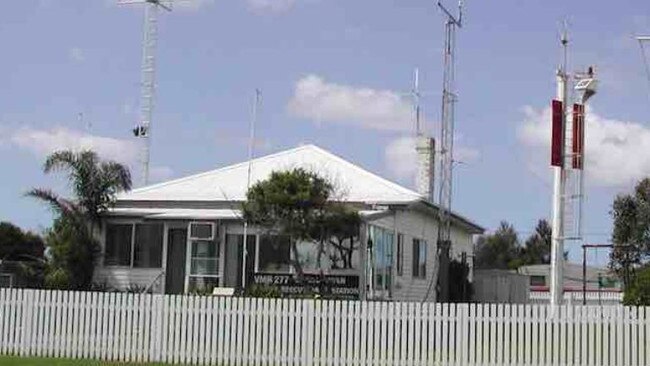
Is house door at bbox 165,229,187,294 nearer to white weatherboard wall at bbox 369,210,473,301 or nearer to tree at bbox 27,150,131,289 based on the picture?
tree at bbox 27,150,131,289

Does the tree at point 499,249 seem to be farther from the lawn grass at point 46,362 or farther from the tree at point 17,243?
the lawn grass at point 46,362

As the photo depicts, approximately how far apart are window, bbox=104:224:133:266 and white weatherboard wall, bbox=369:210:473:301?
6700mm

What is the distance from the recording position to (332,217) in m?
26.1

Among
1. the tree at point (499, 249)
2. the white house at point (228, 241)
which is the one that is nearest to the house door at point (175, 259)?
the white house at point (228, 241)

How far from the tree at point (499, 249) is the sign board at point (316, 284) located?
5885cm

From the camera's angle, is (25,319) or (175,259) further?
(175,259)

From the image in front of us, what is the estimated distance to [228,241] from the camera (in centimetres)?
2892

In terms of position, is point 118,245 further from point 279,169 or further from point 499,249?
point 499,249

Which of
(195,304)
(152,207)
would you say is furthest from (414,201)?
(195,304)

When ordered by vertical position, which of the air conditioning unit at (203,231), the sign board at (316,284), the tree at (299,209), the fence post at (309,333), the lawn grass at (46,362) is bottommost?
the lawn grass at (46,362)

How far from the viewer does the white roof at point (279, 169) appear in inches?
1207

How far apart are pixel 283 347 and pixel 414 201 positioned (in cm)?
1342

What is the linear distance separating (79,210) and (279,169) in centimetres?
537

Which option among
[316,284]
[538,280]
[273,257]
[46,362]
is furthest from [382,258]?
[538,280]
